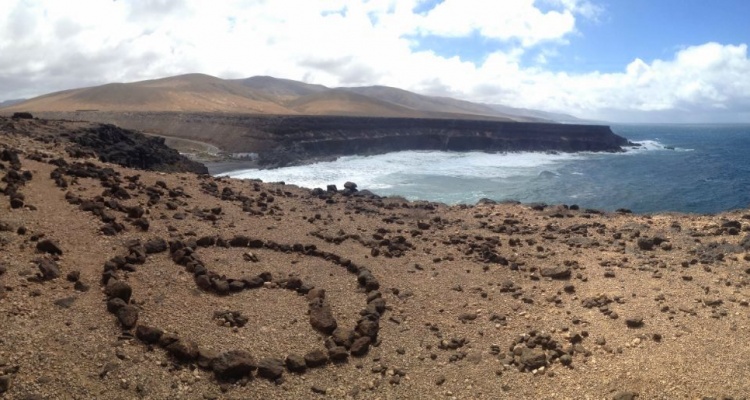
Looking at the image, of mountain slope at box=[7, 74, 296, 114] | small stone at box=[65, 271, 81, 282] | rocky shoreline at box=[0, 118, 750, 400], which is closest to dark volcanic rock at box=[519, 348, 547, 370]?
rocky shoreline at box=[0, 118, 750, 400]

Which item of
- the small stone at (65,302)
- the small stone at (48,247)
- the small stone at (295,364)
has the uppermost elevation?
the small stone at (48,247)

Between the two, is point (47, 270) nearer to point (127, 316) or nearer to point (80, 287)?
point (80, 287)

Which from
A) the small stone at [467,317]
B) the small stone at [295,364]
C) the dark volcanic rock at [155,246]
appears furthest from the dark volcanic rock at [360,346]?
the dark volcanic rock at [155,246]

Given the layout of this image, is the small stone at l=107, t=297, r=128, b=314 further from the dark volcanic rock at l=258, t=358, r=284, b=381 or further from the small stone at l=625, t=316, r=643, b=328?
the small stone at l=625, t=316, r=643, b=328

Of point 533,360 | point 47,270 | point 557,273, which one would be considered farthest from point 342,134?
point 533,360

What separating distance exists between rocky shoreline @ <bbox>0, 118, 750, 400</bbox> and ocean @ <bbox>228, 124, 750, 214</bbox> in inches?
792

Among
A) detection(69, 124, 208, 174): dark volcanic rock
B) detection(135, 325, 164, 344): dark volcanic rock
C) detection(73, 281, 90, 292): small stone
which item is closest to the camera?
detection(135, 325, 164, 344): dark volcanic rock

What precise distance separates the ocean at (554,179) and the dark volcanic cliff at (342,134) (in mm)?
5344

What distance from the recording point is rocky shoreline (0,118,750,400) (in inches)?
356

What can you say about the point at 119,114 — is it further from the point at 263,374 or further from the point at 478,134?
the point at 263,374

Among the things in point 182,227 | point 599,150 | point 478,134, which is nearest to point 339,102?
point 478,134

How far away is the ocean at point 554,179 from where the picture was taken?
38594mm

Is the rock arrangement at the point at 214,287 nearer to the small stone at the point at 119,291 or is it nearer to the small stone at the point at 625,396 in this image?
the small stone at the point at 119,291

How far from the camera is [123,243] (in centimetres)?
1326
